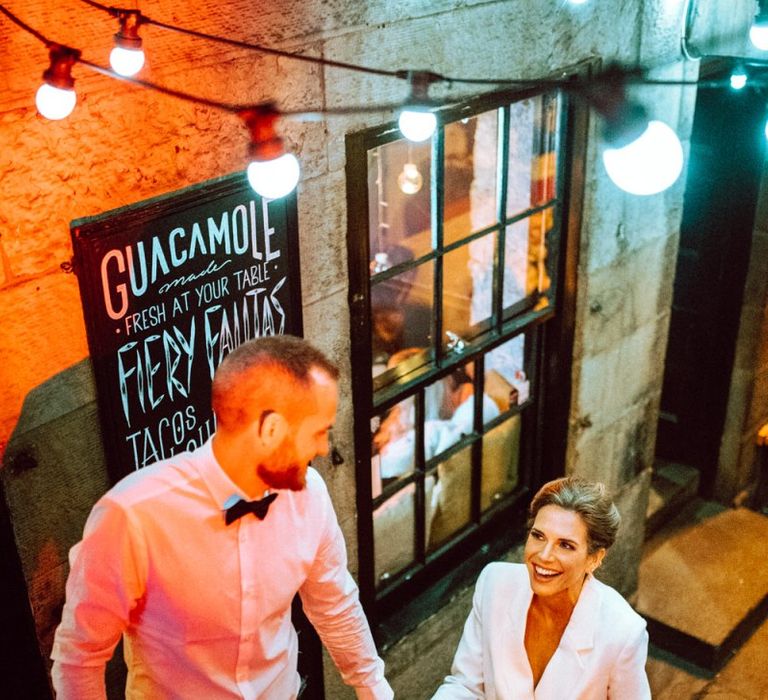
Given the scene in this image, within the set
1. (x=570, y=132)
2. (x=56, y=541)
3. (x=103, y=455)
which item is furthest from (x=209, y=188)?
(x=570, y=132)

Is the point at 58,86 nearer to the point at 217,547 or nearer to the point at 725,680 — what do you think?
the point at 217,547

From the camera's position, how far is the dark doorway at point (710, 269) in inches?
267

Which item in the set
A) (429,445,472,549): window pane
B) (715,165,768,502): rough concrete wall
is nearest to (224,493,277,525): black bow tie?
(429,445,472,549): window pane

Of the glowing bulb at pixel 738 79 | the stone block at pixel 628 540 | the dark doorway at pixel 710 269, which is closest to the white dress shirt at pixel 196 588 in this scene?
the glowing bulb at pixel 738 79

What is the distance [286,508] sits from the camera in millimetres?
A: 2857

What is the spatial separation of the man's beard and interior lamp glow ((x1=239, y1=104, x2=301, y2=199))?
934 mm

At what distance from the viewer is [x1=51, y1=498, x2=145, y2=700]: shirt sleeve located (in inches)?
98.8

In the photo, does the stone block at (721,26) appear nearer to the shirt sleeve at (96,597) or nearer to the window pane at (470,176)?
the window pane at (470,176)

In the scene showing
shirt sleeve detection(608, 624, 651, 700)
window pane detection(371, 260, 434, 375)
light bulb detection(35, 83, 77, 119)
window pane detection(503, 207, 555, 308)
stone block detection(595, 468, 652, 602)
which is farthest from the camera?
stone block detection(595, 468, 652, 602)

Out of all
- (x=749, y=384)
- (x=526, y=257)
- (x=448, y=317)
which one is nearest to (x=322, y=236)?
(x=448, y=317)

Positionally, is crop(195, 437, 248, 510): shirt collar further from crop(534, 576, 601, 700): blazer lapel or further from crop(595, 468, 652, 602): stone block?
crop(595, 468, 652, 602): stone block

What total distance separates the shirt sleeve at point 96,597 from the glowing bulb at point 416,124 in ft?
6.21

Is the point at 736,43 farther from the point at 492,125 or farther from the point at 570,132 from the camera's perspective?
the point at 492,125

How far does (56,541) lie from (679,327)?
18.6 ft
